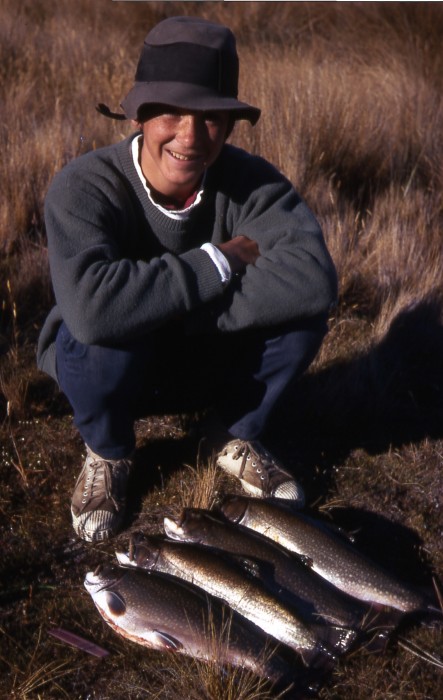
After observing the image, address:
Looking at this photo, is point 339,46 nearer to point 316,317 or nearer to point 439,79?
point 439,79

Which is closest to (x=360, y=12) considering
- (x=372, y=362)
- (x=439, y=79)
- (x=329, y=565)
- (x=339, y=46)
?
(x=339, y=46)

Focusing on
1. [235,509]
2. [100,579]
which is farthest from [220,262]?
[100,579]

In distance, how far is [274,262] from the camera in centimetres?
303

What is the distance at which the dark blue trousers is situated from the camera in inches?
119

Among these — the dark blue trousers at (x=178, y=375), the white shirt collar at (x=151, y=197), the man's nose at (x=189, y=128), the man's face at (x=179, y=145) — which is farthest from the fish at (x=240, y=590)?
the man's nose at (x=189, y=128)

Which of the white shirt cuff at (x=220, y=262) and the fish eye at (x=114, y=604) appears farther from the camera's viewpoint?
the white shirt cuff at (x=220, y=262)

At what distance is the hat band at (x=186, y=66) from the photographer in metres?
2.80

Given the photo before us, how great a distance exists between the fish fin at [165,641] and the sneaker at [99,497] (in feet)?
2.17

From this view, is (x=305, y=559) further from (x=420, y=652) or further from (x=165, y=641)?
(x=165, y=641)

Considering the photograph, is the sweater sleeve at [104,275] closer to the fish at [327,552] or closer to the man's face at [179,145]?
the man's face at [179,145]

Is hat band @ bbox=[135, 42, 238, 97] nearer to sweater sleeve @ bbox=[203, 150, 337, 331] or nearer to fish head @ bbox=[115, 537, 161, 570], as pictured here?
sweater sleeve @ bbox=[203, 150, 337, 331]

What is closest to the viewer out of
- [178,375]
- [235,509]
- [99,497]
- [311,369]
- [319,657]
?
[319,657]

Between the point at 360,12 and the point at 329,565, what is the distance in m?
8.07

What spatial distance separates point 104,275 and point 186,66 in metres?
0.74
